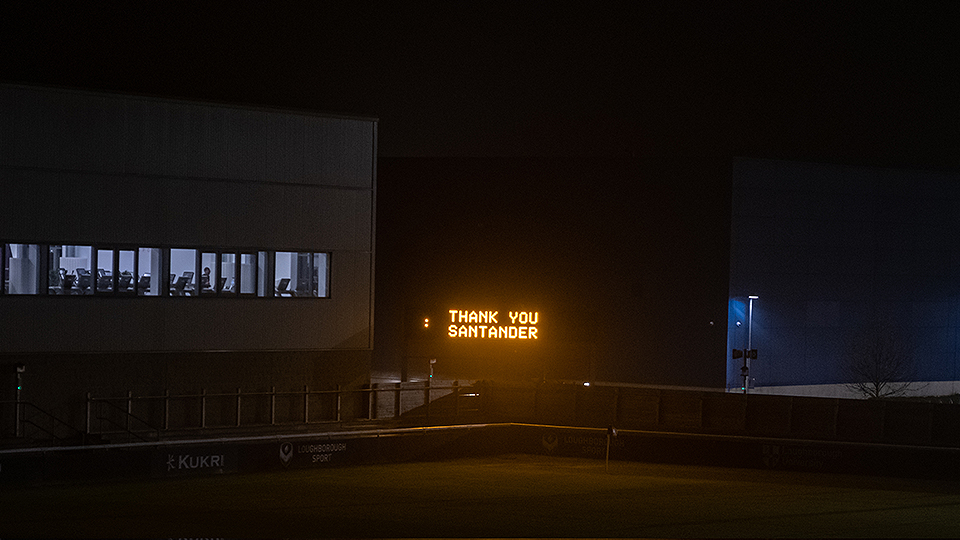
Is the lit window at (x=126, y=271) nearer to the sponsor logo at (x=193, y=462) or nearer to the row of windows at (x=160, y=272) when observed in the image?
the row of windows at (x=160, y=272)

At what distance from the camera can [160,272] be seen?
36.3 meters

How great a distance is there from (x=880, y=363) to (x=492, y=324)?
1776cm

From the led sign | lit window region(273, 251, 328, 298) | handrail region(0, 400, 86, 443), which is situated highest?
lit window region(273, 251, 328, 298)

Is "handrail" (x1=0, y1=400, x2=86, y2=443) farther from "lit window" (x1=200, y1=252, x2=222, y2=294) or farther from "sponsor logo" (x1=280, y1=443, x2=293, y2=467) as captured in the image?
"lit window" (x1=200, y1=252, x2=222, y2=294)

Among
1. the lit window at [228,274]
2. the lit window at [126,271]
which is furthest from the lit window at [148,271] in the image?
the lit window at [228,274]

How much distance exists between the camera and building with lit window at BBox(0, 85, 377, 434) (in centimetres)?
3394

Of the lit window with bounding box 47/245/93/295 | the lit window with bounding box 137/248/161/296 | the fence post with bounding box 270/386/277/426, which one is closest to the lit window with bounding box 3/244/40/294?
the lit window with bounding box 47/245/93/295

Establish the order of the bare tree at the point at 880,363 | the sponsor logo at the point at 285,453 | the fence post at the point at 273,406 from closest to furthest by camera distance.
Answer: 1. the sponsor logo at the point at 285,453
2. the fence post at the point at 273,406
3. the bare tree at the point at 880,363

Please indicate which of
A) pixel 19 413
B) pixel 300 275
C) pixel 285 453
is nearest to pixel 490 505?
pixel 285 453

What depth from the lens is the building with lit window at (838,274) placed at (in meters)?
51.8

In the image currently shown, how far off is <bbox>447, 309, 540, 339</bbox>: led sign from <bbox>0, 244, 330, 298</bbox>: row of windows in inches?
434

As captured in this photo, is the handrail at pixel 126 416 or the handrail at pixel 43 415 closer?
the handrail at pixel 43 415

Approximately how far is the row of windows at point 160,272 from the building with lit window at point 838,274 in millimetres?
19920

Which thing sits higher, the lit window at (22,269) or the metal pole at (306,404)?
the lit window at (22,269)
